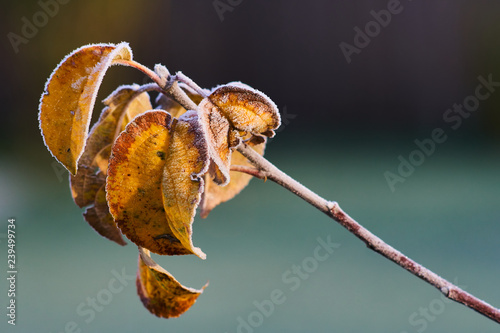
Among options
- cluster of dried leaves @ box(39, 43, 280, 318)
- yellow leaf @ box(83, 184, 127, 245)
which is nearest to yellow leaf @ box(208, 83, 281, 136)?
cluster of dried leaves @ box(39, 43, 280, 318)

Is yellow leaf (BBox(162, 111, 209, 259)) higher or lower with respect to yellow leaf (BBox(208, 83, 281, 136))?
lower

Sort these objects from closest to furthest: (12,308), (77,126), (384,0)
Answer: (77,126) < (12,308) < (384,0)

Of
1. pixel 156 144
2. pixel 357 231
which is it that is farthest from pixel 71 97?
pixel 357 231

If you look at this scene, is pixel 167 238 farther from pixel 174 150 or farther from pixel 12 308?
pixel 12 308

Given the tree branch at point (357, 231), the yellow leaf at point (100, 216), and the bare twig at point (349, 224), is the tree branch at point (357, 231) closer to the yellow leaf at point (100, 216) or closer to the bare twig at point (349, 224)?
the bare twig at point (349, 224)

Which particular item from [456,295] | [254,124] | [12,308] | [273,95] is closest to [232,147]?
[254,124]

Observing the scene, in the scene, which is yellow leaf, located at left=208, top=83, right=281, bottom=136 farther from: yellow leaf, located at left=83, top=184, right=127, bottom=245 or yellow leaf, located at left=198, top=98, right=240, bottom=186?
yellow leaf, located at left=83, top=184, right=127, bottom=245

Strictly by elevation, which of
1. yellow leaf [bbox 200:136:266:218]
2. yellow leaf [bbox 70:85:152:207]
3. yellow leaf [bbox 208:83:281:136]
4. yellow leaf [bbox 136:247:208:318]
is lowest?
yellow leaf [bbox 136:247:208:318]
